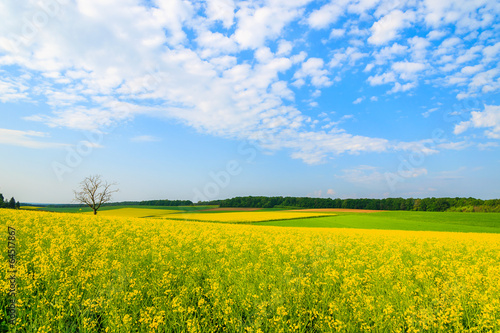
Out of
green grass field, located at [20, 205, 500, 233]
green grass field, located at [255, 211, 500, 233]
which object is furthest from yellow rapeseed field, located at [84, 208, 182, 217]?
green grass field, located at [255, 211, 500, 233]

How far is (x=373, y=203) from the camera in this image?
269 ft

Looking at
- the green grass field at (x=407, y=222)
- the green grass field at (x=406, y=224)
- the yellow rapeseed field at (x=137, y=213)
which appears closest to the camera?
the green grass field at (x=406, y=224)

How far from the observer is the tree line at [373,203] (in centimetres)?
7092

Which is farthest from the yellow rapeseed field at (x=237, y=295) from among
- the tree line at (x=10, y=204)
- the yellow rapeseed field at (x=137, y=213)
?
the tree line at (x=10, y=204)

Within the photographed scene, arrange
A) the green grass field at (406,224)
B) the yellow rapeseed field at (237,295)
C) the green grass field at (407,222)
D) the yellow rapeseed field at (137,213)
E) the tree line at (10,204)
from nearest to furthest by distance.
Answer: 1. the yellow rapeseed field at (237,295)
2. the green grass field at (406,224)
3. the green grass field at (407,222)
4. the yellow rapeseed field at (137,213)
5. the tree line at (10,204)

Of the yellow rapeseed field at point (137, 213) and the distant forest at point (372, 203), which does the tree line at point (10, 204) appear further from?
the yellow rapeseed field at point (137, 213)

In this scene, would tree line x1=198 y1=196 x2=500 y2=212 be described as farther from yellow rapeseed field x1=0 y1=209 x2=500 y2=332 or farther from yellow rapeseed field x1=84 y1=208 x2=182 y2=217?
yellow rapeseed field x1=0 y1=209 x2=500 y2=332

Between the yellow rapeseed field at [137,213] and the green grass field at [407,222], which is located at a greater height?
the yellow rapeseed field at [137,213]

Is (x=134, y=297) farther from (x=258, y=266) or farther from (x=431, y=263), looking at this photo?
(x=431, y=263)

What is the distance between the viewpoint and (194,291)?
5.45 m

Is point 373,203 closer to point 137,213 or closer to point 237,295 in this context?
point 137,213

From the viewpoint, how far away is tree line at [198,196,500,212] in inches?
2792

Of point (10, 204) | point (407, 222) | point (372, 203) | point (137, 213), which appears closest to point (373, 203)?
point (372, 203)

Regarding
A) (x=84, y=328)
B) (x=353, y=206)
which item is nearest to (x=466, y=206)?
(x=353, y=206)
